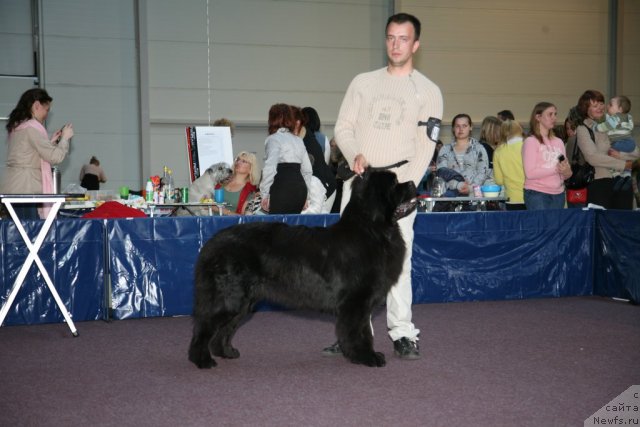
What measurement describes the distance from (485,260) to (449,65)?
8812mm

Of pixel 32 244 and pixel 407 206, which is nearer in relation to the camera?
pixel 407 206

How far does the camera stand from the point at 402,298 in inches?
166

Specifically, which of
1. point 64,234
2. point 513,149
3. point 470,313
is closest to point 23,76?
point 64,234

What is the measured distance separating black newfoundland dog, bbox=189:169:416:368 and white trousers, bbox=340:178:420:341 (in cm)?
19

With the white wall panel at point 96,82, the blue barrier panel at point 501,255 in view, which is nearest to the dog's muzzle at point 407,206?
the blue barrier panel at point 501,255

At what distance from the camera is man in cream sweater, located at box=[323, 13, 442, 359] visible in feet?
13.5

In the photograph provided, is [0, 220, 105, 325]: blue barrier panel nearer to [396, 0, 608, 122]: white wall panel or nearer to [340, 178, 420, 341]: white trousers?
[340, 178, 420, 341]: white trousers

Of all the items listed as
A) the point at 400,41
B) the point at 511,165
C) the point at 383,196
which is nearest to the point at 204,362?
the point at 383,196

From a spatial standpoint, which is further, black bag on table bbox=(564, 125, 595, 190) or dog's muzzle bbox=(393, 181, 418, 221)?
black bag on table bbox=(564, 125, 595, 190)

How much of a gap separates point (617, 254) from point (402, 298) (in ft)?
10.8

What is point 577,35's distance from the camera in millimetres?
15328

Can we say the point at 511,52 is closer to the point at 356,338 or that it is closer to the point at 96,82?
the point at 96,82

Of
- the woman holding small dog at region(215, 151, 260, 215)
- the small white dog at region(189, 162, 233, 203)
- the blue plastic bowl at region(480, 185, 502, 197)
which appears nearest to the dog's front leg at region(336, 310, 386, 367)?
the woman holding small dog at region(215, 151, 260, 215)

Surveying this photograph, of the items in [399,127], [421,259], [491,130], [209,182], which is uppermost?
[491,130]
